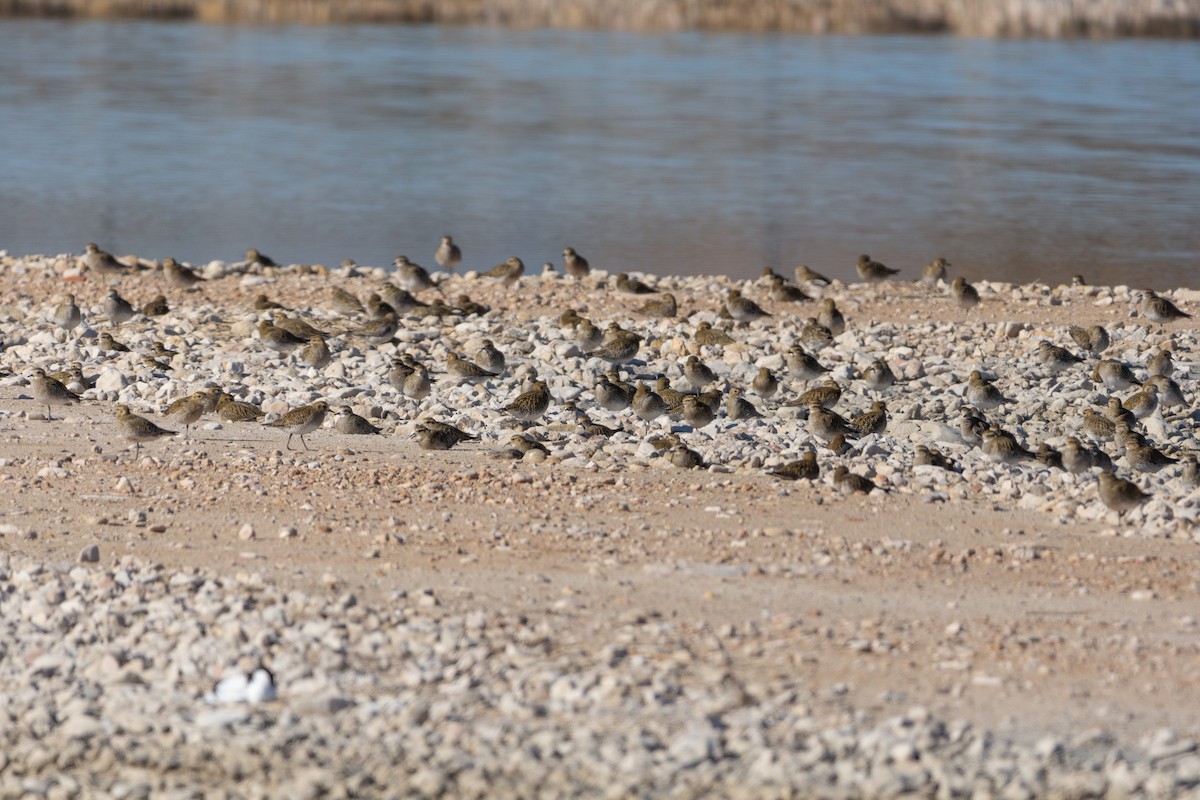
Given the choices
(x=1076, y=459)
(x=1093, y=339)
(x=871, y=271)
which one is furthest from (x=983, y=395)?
(x=871, y=271)

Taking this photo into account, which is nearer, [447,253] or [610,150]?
[447,253]

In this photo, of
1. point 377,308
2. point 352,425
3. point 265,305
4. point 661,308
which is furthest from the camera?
point 661,308

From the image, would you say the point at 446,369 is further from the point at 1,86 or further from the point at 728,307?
the point at 1,86

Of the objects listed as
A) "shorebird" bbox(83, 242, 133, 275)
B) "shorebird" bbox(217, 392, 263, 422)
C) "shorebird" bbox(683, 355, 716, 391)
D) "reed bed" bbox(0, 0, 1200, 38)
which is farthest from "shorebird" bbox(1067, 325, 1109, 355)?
"reed bed" bbox(0, 0, 1200, 38)

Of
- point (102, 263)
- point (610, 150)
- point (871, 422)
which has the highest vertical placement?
point (610, 150)

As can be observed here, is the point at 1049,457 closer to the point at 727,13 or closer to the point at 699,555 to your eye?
the point at 699,555

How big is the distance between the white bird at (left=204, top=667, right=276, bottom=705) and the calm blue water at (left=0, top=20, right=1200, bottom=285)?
15924 mm

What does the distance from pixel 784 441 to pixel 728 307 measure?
Result: 4892 millimetres

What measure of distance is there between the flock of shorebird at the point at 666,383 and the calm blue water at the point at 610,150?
6332 mm

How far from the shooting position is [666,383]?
45.6 feet

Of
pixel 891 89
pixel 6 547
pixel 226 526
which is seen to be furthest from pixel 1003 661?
pixel 891 89

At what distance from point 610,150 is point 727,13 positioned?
1069 inches

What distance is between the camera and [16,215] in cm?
2745

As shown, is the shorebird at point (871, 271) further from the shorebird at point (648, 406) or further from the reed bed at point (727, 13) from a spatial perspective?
the reed bed at point (727, 13)
